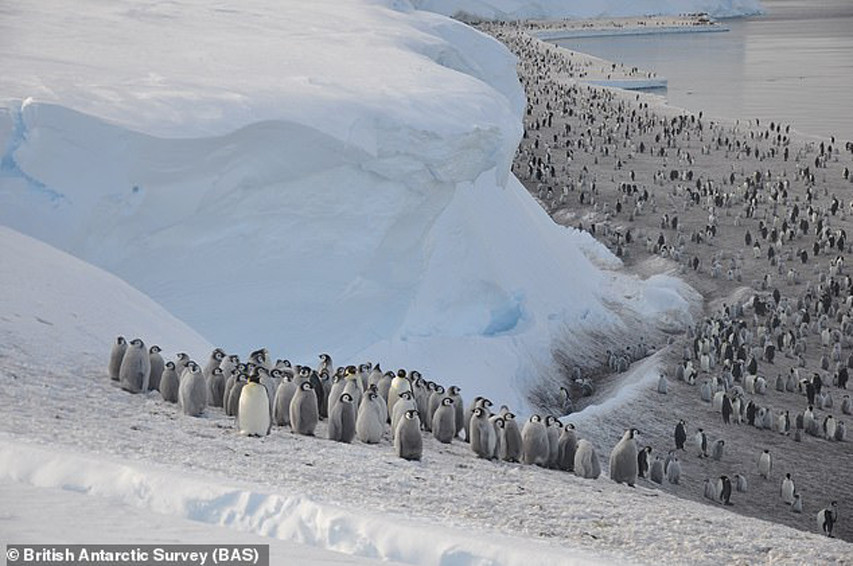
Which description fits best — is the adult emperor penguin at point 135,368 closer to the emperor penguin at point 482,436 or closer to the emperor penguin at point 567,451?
the emperor penguin at point 482,436

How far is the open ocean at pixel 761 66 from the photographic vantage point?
167 ft

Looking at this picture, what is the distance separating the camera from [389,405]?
42.3 feet

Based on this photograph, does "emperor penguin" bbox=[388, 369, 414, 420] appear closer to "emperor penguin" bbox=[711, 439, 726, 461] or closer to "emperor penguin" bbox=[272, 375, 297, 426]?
"emperor penguin" bbox=[272, 375, 297, 426]

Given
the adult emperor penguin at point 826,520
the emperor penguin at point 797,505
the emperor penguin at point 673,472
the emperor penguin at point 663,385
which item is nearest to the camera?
the adult emperor penguin at point 826,520

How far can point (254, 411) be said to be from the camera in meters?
10.7

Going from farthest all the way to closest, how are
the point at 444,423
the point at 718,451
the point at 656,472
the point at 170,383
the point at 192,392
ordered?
1. the point at 718,451
2. the point at 656,472
3. the point at 444,423
4. the point at 170,383
5. the point at 192,392

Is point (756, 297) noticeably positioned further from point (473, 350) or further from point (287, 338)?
point (287, 338)

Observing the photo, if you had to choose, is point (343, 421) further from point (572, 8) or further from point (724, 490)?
point (572, 8)

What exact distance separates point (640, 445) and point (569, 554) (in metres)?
8.89

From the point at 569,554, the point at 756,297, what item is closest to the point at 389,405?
the point at 569,554

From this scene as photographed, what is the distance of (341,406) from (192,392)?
54.3 inches

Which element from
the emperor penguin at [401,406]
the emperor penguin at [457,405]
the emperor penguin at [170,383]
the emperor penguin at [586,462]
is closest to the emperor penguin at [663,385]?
the emperor penguin at [457,405]

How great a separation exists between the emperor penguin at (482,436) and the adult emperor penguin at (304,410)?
160 cm

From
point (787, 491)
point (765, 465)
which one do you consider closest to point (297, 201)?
point (765, 465)
